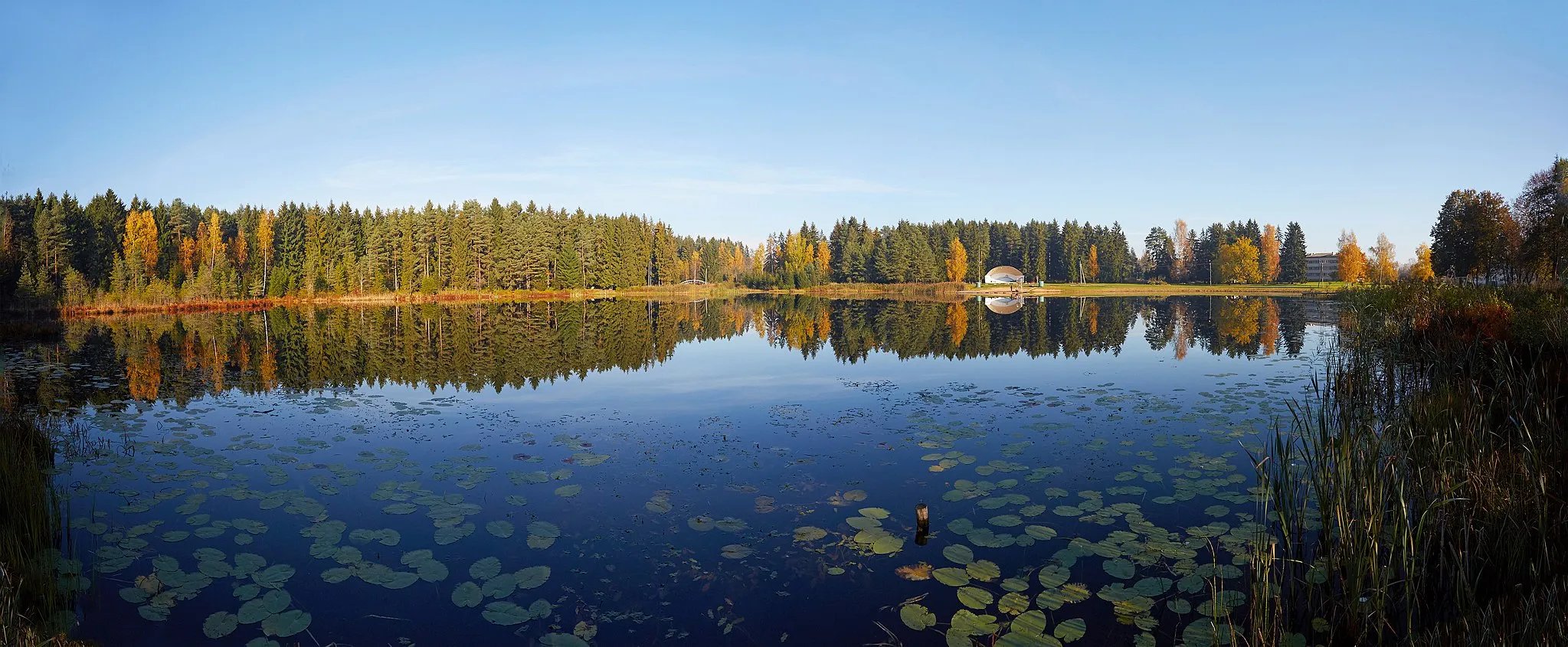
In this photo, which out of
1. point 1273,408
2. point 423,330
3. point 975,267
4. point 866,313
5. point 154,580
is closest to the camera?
point 154,580

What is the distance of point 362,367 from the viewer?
22250mm

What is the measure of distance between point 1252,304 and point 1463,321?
52.6 m

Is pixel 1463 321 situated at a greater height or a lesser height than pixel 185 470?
greater

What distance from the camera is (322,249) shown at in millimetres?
78125

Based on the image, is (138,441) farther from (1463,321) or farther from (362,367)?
(1463,321)

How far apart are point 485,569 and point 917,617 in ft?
13.1

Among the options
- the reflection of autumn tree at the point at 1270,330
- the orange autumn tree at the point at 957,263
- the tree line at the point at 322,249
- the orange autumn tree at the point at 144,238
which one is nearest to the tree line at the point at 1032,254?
the orange autumn tree at the point at 957,263

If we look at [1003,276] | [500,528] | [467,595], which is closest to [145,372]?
[500,528]

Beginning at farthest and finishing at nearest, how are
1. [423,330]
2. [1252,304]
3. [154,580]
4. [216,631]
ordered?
[1252,304]
[423,330]
[154,580]
[216,631]

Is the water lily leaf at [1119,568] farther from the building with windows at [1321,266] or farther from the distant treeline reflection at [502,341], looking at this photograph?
the building with windows at [1321,266]

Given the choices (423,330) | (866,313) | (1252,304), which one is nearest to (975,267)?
(1252,304)

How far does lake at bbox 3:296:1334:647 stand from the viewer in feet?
19.7

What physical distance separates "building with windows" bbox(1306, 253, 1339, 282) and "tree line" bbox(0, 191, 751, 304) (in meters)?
147

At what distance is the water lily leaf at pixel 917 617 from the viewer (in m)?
5.73
